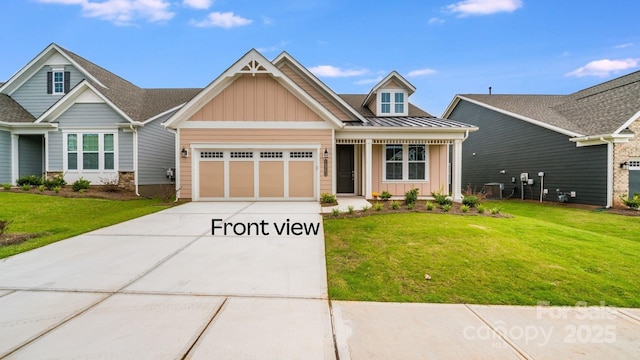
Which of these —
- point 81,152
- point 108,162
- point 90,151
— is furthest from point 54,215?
point 81,152

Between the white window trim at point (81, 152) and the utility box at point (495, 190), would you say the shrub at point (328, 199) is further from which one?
the utility box at point (495, 190)

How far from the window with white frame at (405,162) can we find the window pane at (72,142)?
14.3 meters

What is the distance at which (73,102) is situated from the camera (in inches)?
548

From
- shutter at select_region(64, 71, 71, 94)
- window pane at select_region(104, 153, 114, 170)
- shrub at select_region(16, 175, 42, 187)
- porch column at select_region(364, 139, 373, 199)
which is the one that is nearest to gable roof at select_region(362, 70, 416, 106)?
porch column at select_region(364, 139, 373, 199)

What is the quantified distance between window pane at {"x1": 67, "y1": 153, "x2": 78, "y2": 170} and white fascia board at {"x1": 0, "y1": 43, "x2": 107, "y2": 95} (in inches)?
148

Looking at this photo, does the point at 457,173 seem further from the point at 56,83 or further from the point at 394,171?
the point at 56,83

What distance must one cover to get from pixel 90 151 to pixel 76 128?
1214mm

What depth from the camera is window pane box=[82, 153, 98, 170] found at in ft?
45.9

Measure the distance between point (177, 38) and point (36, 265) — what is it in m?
A: 14.0

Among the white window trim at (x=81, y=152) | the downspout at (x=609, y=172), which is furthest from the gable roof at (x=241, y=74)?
the downspout at (x=609, y=172)

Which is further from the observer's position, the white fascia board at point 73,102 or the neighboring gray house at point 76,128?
the neighboring gray house at point 76,128

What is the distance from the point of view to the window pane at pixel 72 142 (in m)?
14.0

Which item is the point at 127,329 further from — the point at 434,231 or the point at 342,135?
the point at 342,135

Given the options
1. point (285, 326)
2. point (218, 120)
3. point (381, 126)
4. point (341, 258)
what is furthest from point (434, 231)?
point (218, 120)
